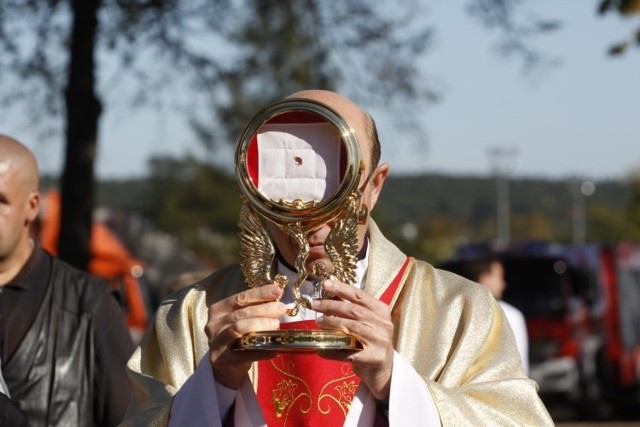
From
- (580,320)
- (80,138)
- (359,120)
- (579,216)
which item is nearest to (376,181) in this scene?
(359,120)

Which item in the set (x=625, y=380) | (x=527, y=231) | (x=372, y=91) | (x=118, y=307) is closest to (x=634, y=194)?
(x=527, y=231)

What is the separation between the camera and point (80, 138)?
945 centimetres

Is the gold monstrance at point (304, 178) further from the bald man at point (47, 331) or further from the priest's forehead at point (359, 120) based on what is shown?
the bald man at point (47, 331)

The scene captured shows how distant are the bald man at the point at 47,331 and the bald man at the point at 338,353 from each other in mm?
1527

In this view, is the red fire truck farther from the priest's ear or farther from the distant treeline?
the priest's ear

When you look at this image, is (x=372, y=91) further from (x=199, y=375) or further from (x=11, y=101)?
(x=199, y=375)

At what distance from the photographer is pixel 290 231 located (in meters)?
3.11

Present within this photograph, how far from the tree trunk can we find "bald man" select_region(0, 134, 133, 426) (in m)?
4.33

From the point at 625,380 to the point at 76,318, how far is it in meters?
15.4

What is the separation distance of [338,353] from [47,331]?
2364mm

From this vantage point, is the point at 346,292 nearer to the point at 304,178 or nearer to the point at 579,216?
the point at 304,178

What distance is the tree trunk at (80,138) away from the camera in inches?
372

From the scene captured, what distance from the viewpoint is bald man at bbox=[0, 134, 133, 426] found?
16.3 ft

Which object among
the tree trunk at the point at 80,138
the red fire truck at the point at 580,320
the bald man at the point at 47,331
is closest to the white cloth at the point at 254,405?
the bald man at the point at 47,331
